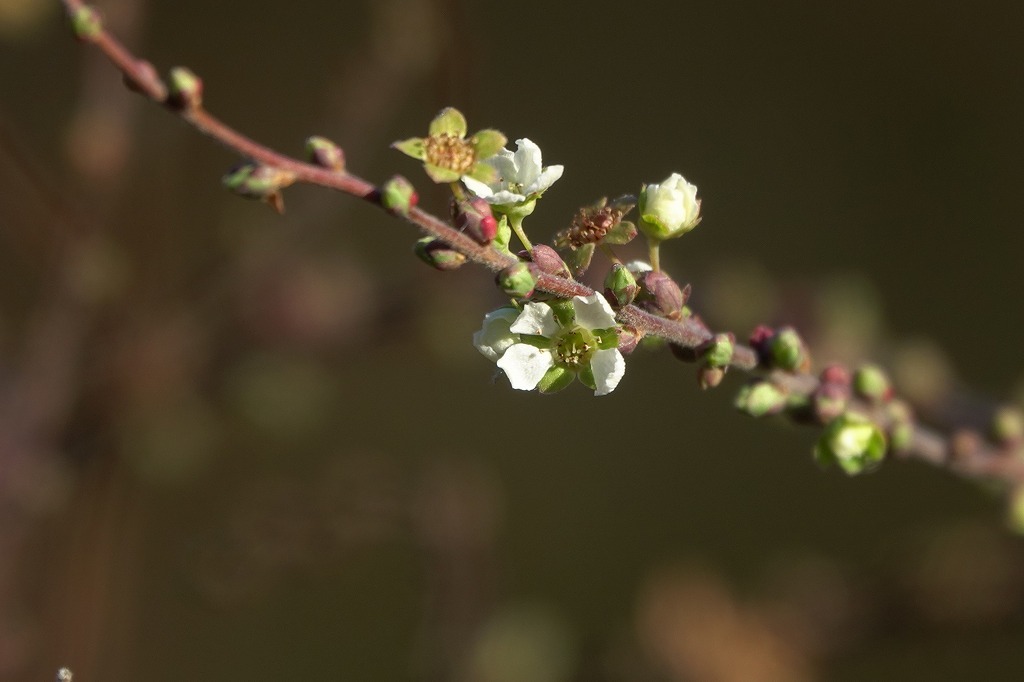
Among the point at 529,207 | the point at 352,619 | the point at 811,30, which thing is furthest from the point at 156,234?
the point at 811,30

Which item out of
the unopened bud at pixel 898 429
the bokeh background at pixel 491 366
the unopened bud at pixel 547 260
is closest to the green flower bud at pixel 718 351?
the unopened bud at pixel 547 260

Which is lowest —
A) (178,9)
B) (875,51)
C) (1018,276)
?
(1018,276)

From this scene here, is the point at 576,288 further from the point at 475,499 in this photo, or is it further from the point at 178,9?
the point at 178,9

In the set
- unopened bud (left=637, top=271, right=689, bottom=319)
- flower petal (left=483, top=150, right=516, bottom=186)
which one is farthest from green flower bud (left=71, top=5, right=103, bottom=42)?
unopened bud (left=637, top=271, right=689, bottom=319)

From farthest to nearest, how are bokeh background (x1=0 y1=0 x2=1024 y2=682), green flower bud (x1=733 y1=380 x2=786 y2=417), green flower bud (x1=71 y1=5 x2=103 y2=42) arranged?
1. bokeh background (x1=0 y1=0 x2=1024 y2=682)
2. green flower bud (x1=733 y1=380 x2=786 y2=417)
3. green flower bud (x1=71 y1=5 x2=103 y2=42)

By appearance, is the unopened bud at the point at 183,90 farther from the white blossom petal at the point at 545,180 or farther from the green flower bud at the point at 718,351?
the green flower bud at the point at 718,351

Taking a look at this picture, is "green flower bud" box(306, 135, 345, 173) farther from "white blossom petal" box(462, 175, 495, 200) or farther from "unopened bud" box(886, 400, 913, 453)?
"unopened bud" box(886, 400, 913, 453)
